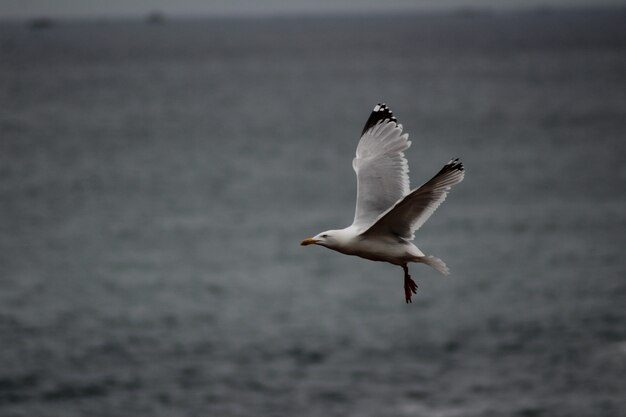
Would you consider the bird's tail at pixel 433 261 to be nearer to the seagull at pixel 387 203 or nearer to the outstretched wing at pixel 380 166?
the seagull at pixel 387 203

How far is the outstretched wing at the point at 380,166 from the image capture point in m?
12.2

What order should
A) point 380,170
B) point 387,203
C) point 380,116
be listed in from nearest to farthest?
point 387,203 → point 380,170 → point 380,116

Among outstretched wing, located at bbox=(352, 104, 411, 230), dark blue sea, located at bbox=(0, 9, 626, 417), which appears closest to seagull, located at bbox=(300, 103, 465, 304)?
outstretched wing, located at bbox=(352, 104, 411, 230)

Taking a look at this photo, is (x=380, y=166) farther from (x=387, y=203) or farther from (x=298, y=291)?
(x=298, y=291)

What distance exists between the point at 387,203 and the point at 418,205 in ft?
3.38

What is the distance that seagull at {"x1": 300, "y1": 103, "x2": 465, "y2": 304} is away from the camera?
1083 centimetres

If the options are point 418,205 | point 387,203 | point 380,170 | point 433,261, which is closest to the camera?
point 418,205

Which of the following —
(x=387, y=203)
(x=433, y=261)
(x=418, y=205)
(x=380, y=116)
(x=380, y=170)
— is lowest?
(x=433, y=261)

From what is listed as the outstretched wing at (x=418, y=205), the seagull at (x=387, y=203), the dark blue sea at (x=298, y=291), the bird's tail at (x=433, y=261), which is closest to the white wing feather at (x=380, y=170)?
the seagull at (x=387, y=203)

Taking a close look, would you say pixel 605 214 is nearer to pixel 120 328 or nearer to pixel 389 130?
pixel 120 328

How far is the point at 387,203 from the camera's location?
12.2 meters

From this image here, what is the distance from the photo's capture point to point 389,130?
12.7 meters

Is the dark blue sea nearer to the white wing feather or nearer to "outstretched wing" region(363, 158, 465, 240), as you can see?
the white wing feather

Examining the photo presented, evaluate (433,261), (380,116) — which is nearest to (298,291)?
(380,116)
